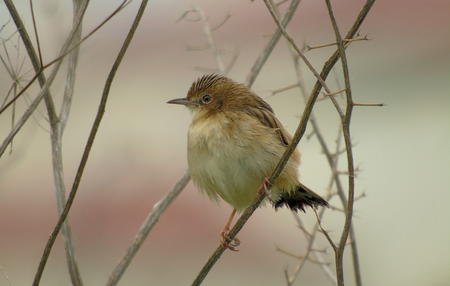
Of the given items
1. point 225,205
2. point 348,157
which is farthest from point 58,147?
point 225,205

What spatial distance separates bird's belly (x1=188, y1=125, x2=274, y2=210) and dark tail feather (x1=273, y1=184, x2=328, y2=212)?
249mm

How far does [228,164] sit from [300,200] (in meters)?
0.61

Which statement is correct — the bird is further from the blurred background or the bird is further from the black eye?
the blurred background

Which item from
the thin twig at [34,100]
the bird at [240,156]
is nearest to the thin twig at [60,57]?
the thin twig at [34,100]

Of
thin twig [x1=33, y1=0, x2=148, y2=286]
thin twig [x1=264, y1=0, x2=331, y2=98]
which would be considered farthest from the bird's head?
thin twig [x1=33, y1=0, x2=148, y2=286]

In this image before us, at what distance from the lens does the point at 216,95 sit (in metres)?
5.57

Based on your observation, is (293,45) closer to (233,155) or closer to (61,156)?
(61,156)

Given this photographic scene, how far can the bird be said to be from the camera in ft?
16.1

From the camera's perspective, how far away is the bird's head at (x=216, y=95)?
5.43 metres

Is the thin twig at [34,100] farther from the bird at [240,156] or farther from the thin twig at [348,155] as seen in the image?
the bird at [240,156]

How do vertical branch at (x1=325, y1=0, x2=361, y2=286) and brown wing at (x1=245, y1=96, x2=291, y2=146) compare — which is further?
brown wing at (x1=245, y1=96, x2=291, y2=146)

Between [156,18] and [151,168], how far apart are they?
15.6 feet

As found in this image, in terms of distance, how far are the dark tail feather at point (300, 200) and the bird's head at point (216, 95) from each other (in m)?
0.66

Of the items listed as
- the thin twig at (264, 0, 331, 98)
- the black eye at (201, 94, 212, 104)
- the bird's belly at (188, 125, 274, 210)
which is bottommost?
the thin twig at (264, 0, 331, 98)
